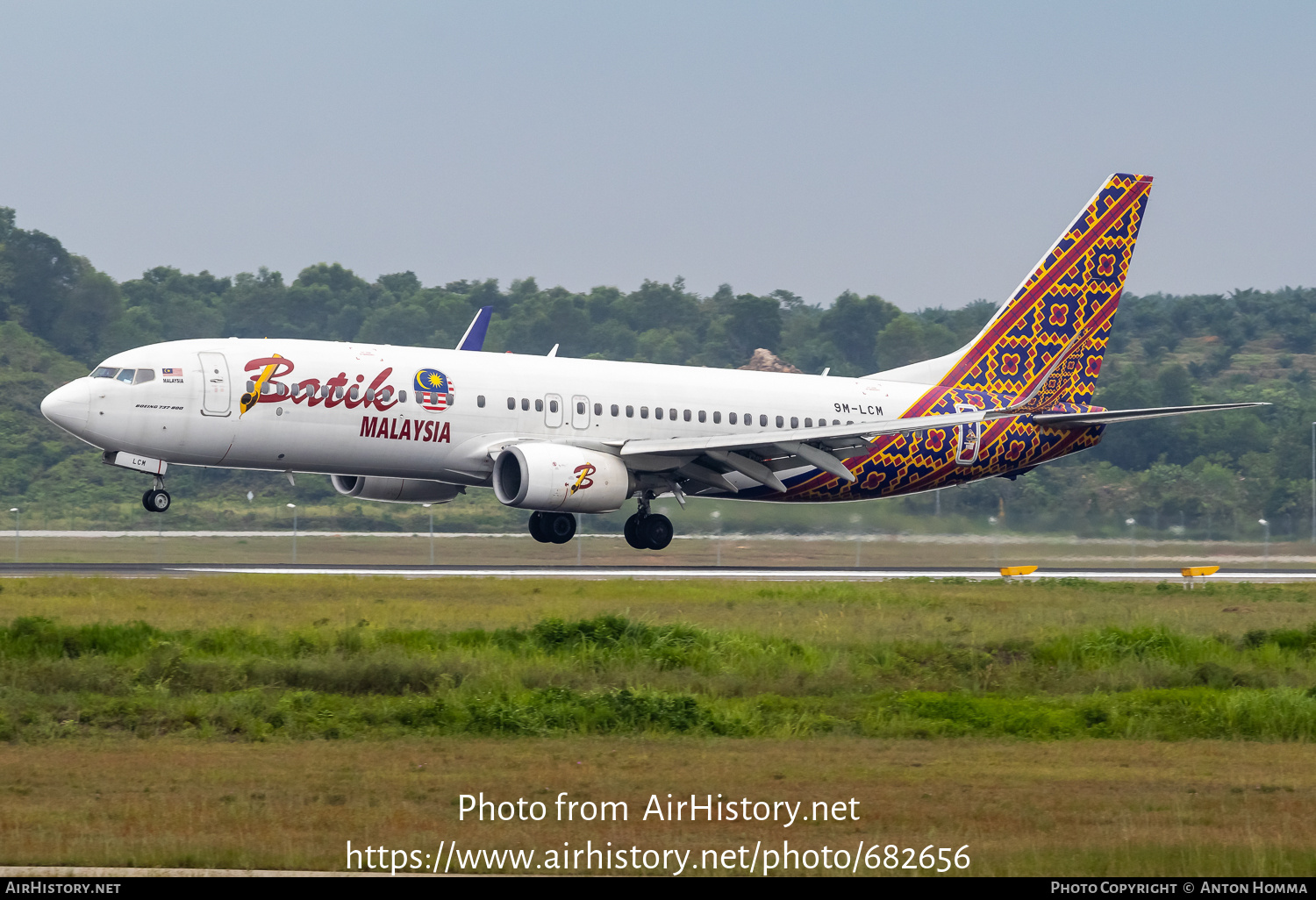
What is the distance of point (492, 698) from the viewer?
714 inches

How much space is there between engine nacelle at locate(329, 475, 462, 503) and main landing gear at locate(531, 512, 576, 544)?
6.61 feet

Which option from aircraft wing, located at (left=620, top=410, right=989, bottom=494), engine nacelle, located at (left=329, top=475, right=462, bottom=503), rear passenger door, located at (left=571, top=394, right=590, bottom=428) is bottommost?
engine nacelle, located at (left=329, top=475, right=462, bottom=503)

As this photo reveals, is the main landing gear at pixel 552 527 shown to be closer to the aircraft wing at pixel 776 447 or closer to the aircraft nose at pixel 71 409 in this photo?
the aircraft wing at pixel 776 447

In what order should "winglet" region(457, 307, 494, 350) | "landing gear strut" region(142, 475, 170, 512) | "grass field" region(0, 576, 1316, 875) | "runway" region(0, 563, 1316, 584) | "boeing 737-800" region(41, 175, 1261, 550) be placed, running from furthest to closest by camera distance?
"winglet" region(457, 307, 494, 350) < "boeing 737-800" region(41, 175, 1261, 550) < "runway" region(0, 563, 1316, 584) < "landing gear strut" region(142, 475, 170, 512) < "grass field" region(0, 576, 1316, 875)

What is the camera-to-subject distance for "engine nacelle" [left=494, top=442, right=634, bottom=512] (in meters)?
35.2

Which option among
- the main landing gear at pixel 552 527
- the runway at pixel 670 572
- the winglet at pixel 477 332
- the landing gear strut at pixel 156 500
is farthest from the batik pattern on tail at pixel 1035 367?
the landing gear strut at pixel 156 500

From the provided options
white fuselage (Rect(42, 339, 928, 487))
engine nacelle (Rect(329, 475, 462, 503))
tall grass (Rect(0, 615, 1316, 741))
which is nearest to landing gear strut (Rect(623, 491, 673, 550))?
white fuselage (Rect(42, 339, 928, 487))

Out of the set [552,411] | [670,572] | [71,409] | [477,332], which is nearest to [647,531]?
[670,572]

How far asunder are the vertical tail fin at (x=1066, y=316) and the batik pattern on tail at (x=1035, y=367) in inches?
0.9

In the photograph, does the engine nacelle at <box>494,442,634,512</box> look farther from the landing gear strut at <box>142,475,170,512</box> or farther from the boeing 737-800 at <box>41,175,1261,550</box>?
the landing gear strut at <box>142,475,170,512</box>

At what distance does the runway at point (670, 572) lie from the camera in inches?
1319

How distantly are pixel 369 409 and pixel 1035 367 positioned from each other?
60.7 feet

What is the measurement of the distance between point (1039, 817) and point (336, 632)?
39.5 ft

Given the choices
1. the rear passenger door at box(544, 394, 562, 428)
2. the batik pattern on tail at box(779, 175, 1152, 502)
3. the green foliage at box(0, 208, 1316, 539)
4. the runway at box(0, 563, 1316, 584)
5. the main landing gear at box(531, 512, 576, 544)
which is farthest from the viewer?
the green foliage at box(0, 208, 1316, 539)
